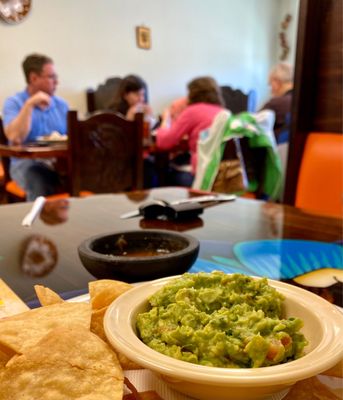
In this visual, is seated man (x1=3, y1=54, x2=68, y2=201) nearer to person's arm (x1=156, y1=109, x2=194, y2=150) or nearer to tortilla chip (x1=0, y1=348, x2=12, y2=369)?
person's arm (x1=156, y1=109, x2=194, y2=150)

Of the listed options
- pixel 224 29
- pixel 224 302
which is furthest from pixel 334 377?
pixel 224 29

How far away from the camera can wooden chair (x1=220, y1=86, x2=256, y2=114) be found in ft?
22.4

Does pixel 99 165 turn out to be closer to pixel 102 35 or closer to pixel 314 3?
pixel 314 3

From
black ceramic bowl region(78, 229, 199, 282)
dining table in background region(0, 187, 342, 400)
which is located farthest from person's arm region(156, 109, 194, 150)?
black ceramic bowl region(78, 229, 199, 282)

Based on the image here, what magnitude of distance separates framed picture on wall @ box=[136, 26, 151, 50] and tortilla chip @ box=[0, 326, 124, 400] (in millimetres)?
5828

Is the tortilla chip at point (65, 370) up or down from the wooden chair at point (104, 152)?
up

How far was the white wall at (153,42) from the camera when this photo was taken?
490 cm

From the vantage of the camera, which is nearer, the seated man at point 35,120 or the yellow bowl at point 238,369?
the yellow bowl at point 238,369

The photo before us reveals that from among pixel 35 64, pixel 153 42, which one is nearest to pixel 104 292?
pixel 35 64

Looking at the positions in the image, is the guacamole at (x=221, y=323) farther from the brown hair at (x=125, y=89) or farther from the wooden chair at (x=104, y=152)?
the brown hair at (x=125, y=89)

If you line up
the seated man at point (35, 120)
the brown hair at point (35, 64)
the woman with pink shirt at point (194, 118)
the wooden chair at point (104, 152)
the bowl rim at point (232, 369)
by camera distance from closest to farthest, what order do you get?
the bowl rim at point (232, 369) < the wooden chair at point (104, 152) < the seated man at point (35, 120) < the woman with pink shirt at point (194, 118) < the brown hair at point (35, 64)

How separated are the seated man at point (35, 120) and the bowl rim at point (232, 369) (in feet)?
8.85

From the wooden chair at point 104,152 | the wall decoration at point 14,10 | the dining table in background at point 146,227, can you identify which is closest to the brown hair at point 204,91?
the wooden chair at point 104,152

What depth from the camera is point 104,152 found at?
8.67 ft
